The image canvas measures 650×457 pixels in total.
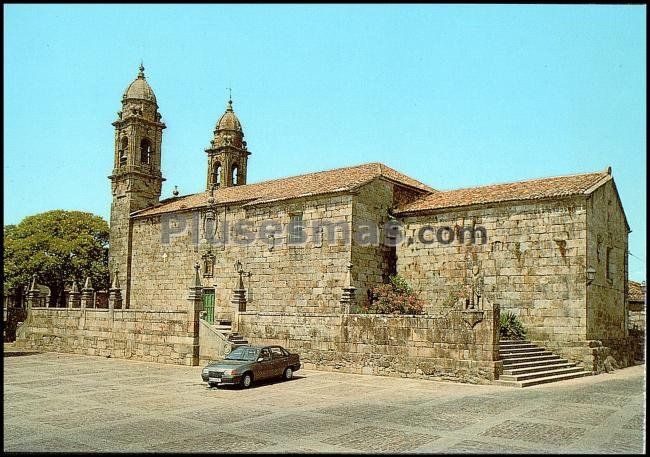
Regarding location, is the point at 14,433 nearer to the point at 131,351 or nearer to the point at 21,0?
the point at 21,0

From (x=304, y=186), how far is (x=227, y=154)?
15.8m

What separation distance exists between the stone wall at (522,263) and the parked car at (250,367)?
749 cm

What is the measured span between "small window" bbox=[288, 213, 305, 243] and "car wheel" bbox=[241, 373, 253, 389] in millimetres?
9729

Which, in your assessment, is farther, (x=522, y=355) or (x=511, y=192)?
(x=511, y=192)

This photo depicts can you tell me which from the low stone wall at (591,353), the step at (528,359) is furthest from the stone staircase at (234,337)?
the low stone wall at (591,353)

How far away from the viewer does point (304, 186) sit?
2855 centimetres

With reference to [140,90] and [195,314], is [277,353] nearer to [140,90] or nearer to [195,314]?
[195,314]

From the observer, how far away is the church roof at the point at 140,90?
125ft

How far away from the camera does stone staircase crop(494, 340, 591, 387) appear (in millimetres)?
18016

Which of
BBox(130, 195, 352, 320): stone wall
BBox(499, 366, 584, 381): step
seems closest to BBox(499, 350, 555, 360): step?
BBox(499, 366, 584, 381): step

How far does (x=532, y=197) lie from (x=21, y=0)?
19434 mm

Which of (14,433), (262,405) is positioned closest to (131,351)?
(262,405)

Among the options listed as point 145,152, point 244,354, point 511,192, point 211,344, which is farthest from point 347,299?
point 145,152

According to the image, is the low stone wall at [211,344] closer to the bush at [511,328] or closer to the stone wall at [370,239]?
the stone wall at [370,239]
